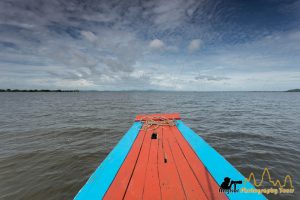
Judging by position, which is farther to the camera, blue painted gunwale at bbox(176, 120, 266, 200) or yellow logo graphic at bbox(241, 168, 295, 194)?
yellow logo graphic at bbox(241, 168, 295, 194)

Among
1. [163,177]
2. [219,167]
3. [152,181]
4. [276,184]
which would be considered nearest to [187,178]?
[163,177]

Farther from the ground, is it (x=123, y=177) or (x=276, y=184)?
(x=123, y=177)

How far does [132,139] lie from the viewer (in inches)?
220

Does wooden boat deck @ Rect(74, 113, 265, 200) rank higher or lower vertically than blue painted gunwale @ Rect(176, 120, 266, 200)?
lower

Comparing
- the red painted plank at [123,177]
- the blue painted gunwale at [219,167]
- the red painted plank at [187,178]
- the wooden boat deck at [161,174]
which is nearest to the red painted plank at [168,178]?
the wooden boat deck at [161,174]

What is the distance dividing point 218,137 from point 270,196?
17.0 feet

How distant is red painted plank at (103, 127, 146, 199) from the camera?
2605 mm

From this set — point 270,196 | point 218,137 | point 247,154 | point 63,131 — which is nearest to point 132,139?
point 270,196

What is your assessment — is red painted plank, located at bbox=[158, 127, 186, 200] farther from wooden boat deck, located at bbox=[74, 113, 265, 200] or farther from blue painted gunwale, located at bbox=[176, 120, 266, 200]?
blue painted gunwale, located at bbox=[176, 120, 266, 200]

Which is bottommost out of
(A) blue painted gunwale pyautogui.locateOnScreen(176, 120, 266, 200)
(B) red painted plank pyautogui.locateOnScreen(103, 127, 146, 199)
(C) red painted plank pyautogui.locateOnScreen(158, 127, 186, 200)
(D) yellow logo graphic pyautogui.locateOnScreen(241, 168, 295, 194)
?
(D) yellow logo graphic pyautogui.locateOnScreen(241, 168, 295, 194)

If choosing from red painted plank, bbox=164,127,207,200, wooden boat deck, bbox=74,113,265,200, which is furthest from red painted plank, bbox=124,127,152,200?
red painted plank, bbox=164,127,207,200

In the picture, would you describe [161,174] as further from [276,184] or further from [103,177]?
[276,184]

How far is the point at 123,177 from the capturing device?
Result: 311 centimetres

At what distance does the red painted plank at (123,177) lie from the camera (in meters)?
2.60
